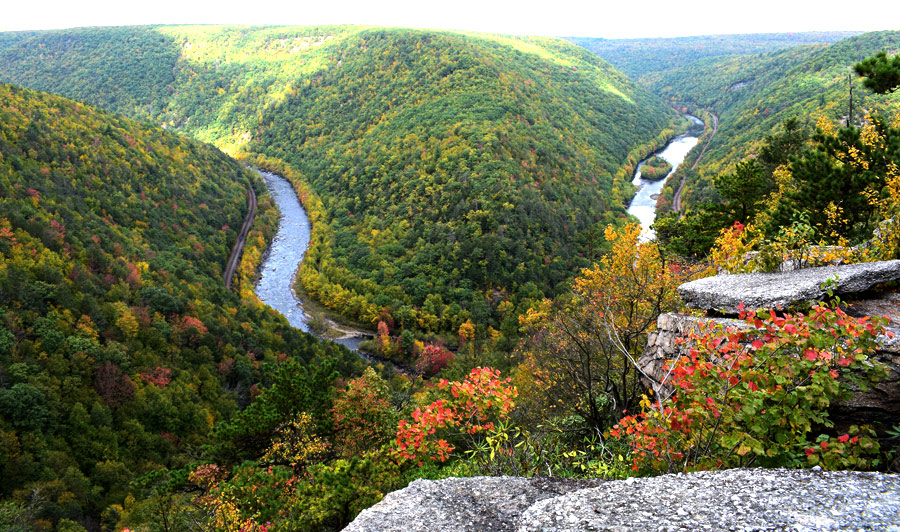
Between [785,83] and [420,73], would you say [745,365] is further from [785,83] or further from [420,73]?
[785,83]

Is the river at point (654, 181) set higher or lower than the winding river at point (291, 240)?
higher

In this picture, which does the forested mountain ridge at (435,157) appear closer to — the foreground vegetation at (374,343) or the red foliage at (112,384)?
the foreground vegetation at (374,343)

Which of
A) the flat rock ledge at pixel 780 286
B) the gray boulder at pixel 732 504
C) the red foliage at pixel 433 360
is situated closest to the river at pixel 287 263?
the red foliage at pixel 433 360

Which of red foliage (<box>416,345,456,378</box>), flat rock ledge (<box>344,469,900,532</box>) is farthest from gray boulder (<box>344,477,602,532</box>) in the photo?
red foliage (<box>416,345,456,378</box>)

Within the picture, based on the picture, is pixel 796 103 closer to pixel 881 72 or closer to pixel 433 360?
pixel 433 360

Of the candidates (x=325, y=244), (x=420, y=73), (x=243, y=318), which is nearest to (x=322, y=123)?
(x=420, y=73)

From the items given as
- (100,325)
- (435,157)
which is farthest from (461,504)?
(435,157)
